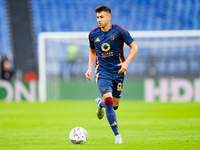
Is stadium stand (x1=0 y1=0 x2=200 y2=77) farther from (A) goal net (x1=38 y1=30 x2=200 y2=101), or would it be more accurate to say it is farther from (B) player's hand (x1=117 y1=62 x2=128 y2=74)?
(B) player's hand (x1=117 y1=62 x2=128 y2=74)

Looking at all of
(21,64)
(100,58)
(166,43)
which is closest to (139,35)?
(166,43)

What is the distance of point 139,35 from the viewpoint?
733 inches

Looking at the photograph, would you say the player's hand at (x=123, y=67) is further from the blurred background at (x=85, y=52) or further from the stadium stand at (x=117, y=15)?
the stadium stand at (x=117, y=15)

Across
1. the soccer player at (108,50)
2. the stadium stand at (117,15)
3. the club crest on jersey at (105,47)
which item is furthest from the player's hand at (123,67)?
the stadium stand at (117,15)

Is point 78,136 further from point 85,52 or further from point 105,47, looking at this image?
point 85,52

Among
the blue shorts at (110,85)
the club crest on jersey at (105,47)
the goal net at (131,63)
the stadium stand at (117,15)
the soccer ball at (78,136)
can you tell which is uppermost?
the club crest on jersey at (105,47)

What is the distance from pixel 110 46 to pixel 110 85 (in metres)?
0.60

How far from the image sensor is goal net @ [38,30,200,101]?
18766 mm

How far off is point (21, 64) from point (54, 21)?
457cm

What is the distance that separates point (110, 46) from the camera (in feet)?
19.0

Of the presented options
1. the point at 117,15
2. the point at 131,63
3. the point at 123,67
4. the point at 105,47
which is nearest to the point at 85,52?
the point at 131,63

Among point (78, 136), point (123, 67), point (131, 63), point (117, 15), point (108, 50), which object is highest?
point (108, 50)

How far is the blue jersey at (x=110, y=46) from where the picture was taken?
5.76m

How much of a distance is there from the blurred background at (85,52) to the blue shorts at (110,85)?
12170 mm
